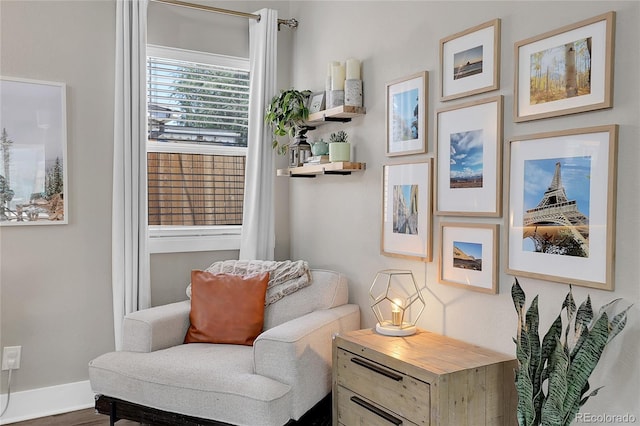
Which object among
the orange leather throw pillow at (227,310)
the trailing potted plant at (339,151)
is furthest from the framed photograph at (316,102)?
the orange leather throw pillow at (227,310)

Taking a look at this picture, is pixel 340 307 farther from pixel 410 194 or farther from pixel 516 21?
pixel 516 21

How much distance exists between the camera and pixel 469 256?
7.43 feet

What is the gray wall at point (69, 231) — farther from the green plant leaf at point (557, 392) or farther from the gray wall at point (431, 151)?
the green plant leaf at point (557, 392)

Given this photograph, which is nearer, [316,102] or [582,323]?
[582,323]

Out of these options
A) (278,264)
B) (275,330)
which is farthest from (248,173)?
(275,330)

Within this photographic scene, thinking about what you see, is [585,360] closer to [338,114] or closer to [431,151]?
[431,151]

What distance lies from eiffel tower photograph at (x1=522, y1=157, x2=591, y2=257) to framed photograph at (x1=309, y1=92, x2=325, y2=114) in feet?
4.68

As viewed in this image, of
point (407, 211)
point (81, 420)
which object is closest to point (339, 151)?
point (407, 211)

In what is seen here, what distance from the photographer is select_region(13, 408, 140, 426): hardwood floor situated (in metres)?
2.90

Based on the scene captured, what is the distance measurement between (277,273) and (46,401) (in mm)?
1477

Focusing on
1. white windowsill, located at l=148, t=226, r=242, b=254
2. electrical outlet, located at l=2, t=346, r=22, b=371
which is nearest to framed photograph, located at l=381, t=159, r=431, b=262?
white windowsill, located at l=148, t=226, r=242, b=254

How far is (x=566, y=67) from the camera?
1.86 m

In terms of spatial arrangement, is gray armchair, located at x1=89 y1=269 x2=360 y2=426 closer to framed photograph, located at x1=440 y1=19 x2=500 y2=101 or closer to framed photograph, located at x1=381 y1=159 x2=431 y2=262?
framed photograph, located at x1=381 y1=159 x2=431 y2=262

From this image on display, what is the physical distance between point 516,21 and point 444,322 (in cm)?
128
